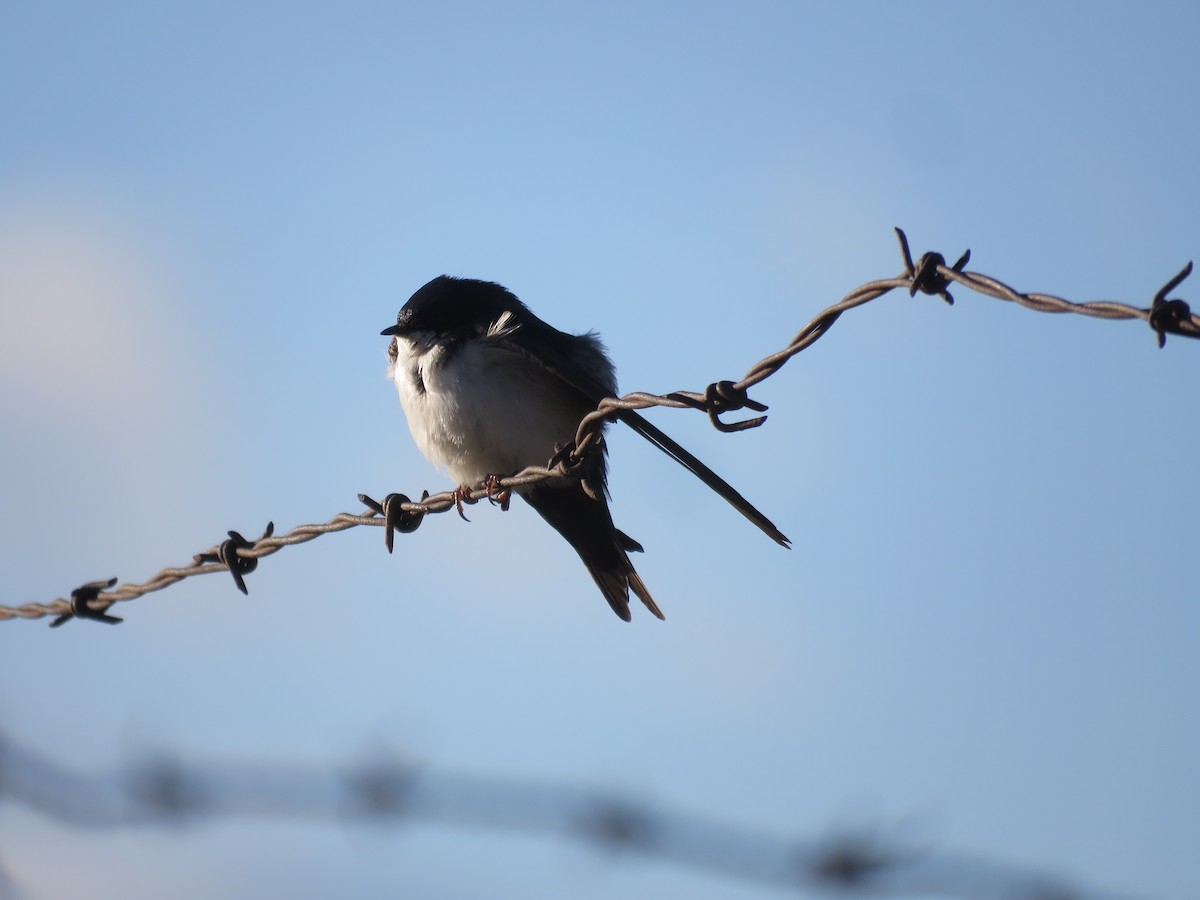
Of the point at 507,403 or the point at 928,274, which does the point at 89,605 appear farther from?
the point at 928,274

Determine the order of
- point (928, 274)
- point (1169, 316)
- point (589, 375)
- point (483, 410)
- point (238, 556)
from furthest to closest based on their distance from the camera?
point (589, 375)
point (483, 410)
point (238, 556)
point (928, 274)
point (1169, 316)

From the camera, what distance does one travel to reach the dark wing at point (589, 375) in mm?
4371

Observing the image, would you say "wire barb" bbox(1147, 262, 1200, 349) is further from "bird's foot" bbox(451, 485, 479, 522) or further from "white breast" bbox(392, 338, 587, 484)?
"white breast" bbox(392, 338, 587, 484)

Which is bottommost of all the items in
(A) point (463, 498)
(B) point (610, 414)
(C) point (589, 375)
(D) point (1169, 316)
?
(D) point (1169, 316)

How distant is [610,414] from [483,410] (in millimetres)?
2626

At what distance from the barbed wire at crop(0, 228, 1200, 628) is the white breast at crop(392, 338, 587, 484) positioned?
504 mm

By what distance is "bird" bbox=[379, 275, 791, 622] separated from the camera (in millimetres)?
6605

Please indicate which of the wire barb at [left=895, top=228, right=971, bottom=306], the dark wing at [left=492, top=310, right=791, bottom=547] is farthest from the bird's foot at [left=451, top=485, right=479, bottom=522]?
the wire barb at [left=895, top=228, right=971, bottom=306]

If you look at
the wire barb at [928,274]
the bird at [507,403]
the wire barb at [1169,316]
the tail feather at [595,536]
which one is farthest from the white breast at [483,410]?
the wire barb at [1169,316]

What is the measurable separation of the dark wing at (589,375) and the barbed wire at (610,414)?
1.41 ft

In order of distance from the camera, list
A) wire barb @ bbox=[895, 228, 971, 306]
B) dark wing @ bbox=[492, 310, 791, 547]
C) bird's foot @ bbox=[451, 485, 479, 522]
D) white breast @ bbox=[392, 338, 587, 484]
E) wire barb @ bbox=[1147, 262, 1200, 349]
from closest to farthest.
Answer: wire barb @ bbox=[1147, 262, 1200, 349], wire barb @ bbox=[895, 228, 971, 306], dark wing @ bbox=[492, 310, 791, 547], bird's foot @ bbox=[451, 485, 479, 522], white breast @ bbox=[392, 338, 587, 484]

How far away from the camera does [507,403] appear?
6613 mm

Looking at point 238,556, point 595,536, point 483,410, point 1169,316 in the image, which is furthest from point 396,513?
point 1169,316

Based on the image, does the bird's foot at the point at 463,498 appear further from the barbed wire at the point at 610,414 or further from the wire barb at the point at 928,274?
the wire barb at the point at 928,274
